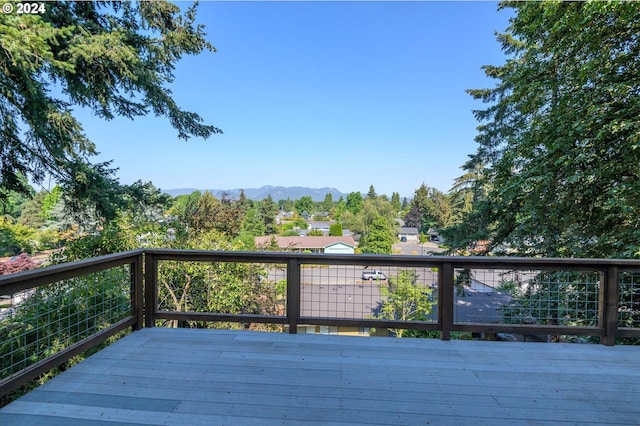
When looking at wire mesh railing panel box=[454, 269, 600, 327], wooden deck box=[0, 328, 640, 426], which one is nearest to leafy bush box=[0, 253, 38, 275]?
wooden deck box=[0, 328, 640, 426]

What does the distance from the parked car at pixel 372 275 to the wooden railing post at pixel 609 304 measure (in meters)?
2.02

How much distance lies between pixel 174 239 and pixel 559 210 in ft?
24.1

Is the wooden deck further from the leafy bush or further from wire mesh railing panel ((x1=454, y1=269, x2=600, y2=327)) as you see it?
the leafy bush

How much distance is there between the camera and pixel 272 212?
41.3 m

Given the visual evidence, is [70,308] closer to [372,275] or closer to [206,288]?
[206,288]

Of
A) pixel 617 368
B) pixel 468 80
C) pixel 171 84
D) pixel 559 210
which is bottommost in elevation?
pixel 617 368

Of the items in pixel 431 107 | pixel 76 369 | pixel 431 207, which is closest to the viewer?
pixel 76 369

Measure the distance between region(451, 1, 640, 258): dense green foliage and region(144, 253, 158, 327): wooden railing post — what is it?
244 inches

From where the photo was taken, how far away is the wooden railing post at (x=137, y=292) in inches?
125

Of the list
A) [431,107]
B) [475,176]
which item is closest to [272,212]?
[431,107]

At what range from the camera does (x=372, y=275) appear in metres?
3.55

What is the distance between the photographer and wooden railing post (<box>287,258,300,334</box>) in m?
3.10

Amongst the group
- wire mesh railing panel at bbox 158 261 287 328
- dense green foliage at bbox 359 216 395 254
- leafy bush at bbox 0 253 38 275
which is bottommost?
dense green foliage at bbox 359 216 395 254

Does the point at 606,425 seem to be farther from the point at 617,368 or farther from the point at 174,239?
the point at 174,239
